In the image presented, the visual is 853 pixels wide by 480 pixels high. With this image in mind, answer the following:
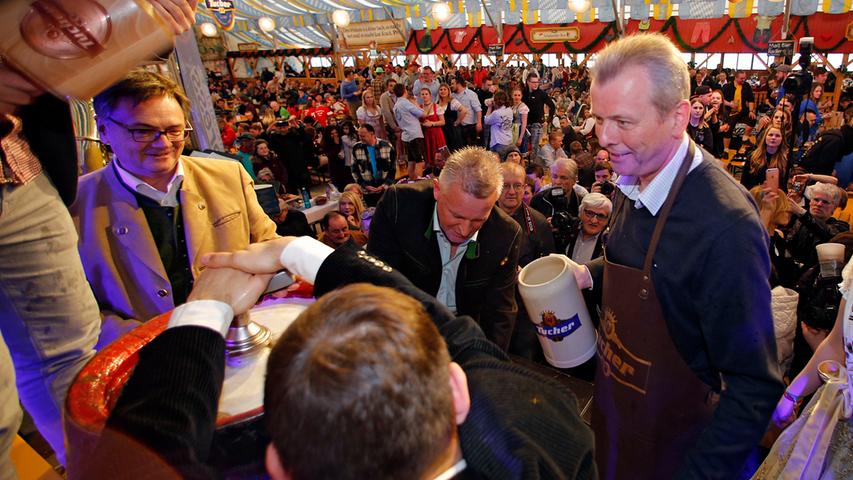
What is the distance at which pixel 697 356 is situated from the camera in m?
1.51

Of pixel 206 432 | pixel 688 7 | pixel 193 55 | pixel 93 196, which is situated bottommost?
pixel 206 432

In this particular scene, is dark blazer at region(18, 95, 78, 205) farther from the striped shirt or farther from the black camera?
the black camera

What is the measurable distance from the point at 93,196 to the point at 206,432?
4.16ft

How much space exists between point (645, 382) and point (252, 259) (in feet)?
4.38

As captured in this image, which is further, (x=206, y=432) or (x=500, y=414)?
(x=500, y=414)

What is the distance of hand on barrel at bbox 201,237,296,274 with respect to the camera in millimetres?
999

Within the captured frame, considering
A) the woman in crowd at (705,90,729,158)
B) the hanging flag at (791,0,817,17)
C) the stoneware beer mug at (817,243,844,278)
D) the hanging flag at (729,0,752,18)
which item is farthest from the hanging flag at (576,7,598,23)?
the stoneware beer mug at (817,243,844,278)

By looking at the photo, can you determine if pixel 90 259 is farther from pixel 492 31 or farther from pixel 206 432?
pixel 492 31

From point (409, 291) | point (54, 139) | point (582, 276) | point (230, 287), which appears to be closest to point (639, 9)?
point (582, 276)

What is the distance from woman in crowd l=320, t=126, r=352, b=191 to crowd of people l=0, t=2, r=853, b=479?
6463 mm

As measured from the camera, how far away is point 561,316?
1.91 metres

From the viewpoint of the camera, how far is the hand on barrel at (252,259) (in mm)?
999

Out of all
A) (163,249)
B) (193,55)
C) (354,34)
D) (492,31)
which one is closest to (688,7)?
(492,31)

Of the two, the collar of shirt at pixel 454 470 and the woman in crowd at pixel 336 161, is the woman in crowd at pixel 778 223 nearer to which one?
the collar of shirt at pixel 454 470
